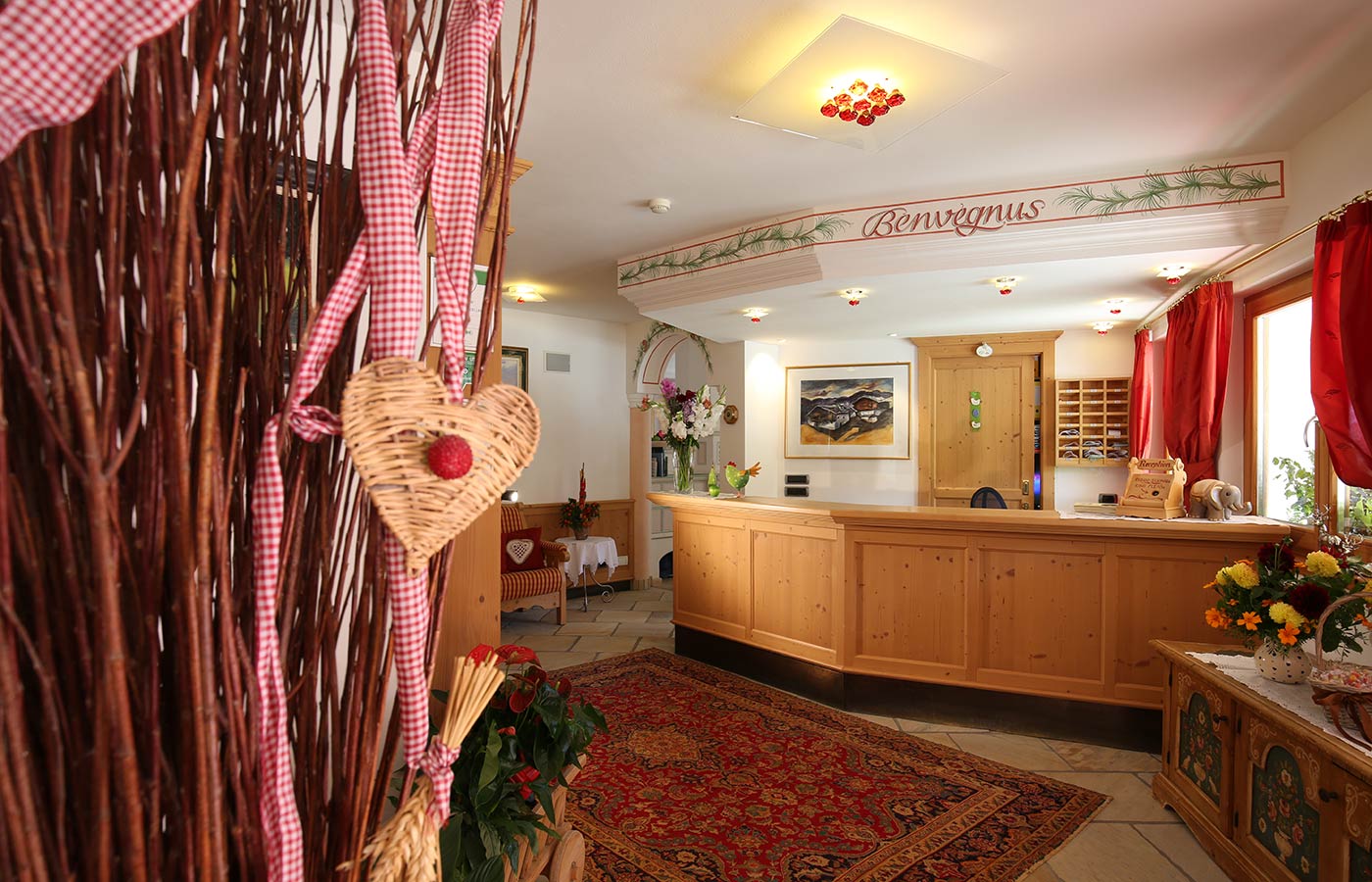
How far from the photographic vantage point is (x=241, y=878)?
1.78 feet

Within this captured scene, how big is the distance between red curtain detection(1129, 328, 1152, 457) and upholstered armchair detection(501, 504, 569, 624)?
4.69 metres

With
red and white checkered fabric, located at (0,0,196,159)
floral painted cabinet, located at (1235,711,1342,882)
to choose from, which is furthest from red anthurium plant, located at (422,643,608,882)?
floral painted cabinet, located at (1235,711,1342,882)

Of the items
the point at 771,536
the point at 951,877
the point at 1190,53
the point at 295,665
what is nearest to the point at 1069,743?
the point at 951,877

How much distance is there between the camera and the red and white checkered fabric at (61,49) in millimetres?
379

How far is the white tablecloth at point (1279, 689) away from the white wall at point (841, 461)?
4083 millimetres

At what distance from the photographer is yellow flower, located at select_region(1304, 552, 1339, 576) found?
2352mm

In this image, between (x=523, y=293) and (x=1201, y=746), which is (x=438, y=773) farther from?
(x=523, y=293)

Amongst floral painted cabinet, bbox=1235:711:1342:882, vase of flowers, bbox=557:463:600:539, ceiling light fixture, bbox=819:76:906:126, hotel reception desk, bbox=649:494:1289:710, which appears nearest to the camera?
floral painted cabinet, bbox=1235:711:1342:882

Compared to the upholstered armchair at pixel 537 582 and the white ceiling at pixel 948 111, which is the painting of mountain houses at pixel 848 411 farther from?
the upholstered armchair at pixel 537 582

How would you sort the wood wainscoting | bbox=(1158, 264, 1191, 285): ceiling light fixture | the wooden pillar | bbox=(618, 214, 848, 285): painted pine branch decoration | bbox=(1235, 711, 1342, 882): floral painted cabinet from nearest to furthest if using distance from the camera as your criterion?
bbox=(1235, 711, 1342, 882): floral painted cabinet
bbox=(1158, 264, 1191, 285): ceiling light fixture
bbox=(618, 214, 848, 285): painted pine branch decoration
the wood wainscoting
the wooden pillar

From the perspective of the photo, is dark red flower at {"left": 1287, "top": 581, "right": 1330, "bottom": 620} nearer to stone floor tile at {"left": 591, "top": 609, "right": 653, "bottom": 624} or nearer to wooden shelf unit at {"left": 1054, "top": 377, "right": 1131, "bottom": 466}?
wooden shelf unit at {"left": 1054, "top": 377, "right": 1131, "bottom": 466}

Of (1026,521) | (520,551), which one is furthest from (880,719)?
(520,551)

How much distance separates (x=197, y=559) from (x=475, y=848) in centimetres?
135

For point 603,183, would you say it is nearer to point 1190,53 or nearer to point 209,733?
point 1190,53
